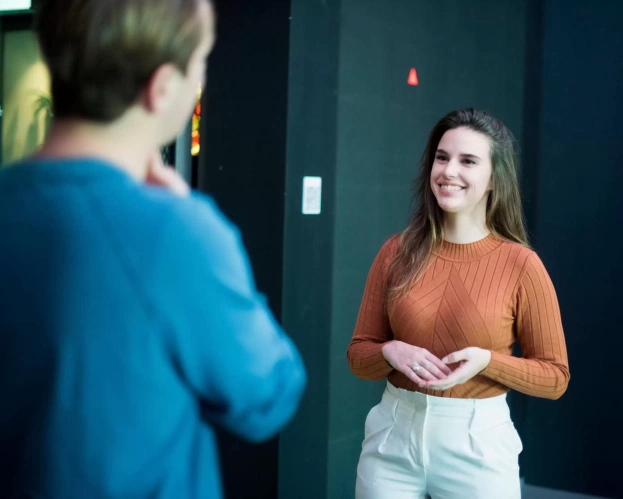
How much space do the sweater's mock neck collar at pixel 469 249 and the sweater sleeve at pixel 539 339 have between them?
5.0 inches

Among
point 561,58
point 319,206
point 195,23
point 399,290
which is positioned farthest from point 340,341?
point 195,23

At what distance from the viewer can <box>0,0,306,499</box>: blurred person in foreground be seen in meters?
0.85

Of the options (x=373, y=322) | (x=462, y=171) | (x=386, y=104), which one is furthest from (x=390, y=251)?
(x=386, y=104)

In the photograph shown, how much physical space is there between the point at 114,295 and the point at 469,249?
1518 millimetres

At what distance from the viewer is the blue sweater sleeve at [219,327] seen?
87 centimetres

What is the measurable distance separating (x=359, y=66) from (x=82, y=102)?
297 cm

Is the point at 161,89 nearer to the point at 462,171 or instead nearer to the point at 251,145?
the point at 462,171

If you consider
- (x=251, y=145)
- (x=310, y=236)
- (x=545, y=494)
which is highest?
(x=251, y=145)

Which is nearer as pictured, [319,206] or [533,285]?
[533,285]

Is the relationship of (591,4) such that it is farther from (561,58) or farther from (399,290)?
(399,290)

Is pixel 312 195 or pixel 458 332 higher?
pixel 312 195

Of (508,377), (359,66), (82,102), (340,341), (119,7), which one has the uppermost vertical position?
(359,66)

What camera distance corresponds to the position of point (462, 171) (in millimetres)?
2188

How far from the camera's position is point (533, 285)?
209 centimetres
